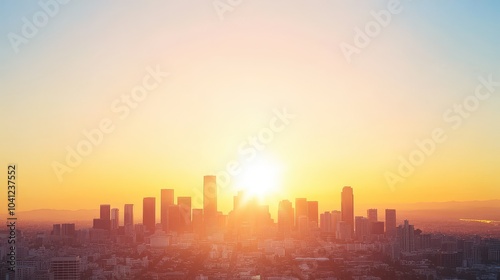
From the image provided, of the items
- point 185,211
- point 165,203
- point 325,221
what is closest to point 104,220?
point 165,203

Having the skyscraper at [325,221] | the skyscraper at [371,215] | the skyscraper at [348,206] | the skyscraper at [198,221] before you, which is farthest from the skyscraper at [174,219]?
the skyscraper at [371,215]

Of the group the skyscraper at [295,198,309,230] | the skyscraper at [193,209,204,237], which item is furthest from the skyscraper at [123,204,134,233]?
the skyscraper at [295,198,309,230]

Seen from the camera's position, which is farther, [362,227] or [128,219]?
[128,219]

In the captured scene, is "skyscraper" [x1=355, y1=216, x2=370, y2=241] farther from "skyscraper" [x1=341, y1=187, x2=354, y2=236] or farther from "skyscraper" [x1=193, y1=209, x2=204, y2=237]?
"skyscraper" [x1=193, y1=209, x2=204, y2=237]

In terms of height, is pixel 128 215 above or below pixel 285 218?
above

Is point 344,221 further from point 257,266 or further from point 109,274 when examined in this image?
point 109,274

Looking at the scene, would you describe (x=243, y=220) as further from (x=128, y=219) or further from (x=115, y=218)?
(x=115, y=218)
